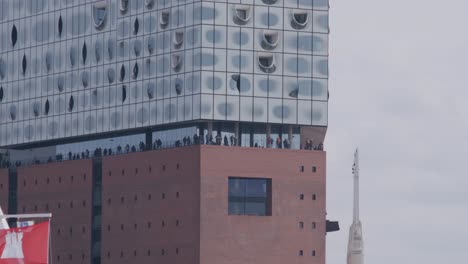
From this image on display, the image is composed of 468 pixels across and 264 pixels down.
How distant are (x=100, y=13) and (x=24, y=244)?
306ft

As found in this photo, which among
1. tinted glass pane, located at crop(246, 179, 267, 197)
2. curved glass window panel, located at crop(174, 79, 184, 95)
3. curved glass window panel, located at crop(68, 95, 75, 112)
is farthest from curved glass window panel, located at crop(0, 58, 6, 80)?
tinted glass pane, located at crop(246, 179, 267, 197)

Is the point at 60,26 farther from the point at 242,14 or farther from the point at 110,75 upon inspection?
the point at 242,14

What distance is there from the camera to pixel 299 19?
135 metres

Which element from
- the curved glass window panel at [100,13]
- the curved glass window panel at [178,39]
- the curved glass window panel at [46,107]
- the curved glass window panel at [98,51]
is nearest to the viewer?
the curved glass window panel at [178,39]

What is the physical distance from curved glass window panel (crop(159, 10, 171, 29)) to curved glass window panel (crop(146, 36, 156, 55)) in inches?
59.0

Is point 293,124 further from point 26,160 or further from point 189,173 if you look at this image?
point 26,160

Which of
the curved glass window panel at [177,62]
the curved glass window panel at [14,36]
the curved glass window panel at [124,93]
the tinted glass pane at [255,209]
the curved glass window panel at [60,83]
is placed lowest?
the tinted glass pane at [255,209]

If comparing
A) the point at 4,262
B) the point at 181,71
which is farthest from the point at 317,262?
the point at 4,262

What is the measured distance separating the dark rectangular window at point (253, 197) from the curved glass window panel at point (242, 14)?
1177 centimetres

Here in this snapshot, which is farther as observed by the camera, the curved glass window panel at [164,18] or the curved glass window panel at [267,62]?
the curved glass window panel at [164,18]

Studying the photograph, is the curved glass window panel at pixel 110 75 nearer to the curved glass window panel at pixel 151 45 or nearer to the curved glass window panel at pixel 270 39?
the curved glass window panel at pixel 151 45

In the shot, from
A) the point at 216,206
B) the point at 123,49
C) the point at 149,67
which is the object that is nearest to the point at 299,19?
the point at 149,67

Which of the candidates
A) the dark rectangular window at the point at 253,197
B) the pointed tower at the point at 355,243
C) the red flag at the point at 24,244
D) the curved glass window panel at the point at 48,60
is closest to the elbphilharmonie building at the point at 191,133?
the dark rectangular window at the point at 253,197

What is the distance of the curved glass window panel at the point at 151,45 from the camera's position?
136m
